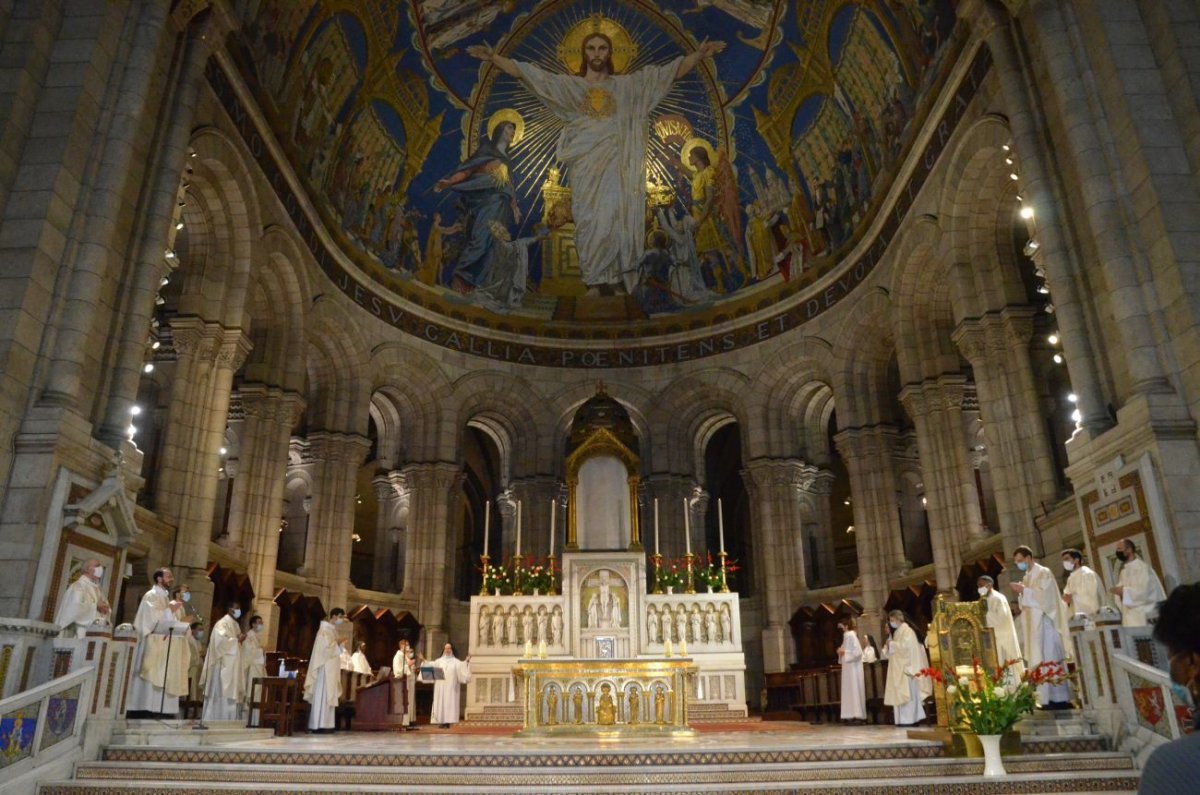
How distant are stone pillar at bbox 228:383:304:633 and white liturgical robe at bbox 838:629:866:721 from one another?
423 inches

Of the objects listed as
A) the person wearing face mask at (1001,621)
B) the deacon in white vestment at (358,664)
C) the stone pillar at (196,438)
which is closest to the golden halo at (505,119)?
the stone pillar at (196,438)

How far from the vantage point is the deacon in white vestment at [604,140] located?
76.6 feet

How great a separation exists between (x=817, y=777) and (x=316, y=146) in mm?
16762

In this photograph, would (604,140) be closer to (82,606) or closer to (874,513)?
(874,513)

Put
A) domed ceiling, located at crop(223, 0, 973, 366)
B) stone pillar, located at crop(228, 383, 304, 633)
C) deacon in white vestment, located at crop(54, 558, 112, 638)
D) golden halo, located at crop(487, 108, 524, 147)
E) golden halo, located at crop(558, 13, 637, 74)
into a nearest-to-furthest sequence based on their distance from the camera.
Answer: deacon in white vestment, located at crop(54, 558, 112, 638), stone pillar, located at crop(228, 383, 304, 633), domed ceiling, located at crop(223, 0, 973, 366), golden halo, located at crop(558, 13, 637, 74), golden halo, located at crop(487, 108, 524, 147)

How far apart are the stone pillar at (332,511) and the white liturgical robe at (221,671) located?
7408mm

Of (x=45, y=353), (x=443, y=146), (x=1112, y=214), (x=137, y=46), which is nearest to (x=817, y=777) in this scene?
(x=1112, y=214)

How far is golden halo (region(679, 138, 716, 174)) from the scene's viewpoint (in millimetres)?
24173

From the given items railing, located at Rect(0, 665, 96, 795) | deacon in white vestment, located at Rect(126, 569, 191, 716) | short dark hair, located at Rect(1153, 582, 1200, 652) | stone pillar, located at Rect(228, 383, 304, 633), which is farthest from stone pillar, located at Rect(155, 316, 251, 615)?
short dark hair, located at Rect(1153, 582, 1200, 652)

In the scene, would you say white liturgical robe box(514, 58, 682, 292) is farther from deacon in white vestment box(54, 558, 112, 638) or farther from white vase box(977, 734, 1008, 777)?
white vase box(977, 734, 1008, 777)

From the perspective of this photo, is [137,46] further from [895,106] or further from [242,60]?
[895,106]

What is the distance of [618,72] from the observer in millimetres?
23734

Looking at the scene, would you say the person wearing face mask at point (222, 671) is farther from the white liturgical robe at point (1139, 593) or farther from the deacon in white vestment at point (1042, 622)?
the white liturgical robe at point (1139, 593)

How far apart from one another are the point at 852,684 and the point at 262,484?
12.0 meters
